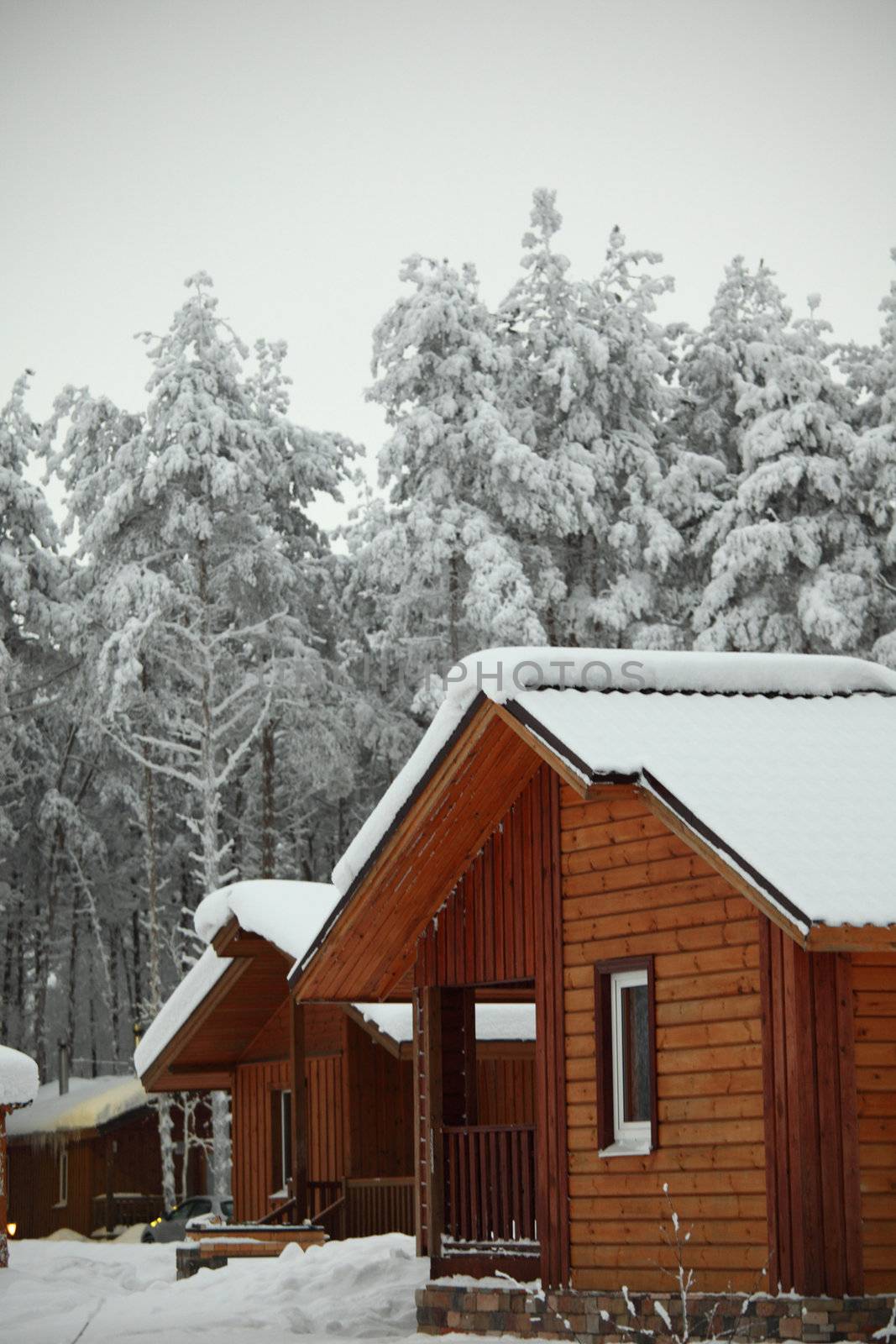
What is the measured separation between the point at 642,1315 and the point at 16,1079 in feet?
46.5

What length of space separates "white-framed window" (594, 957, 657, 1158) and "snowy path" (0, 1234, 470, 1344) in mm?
2755

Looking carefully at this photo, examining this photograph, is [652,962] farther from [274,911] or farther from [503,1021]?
[503,1021]

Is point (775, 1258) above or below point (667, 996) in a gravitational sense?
below

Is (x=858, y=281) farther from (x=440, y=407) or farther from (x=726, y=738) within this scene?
(x=726, y=738)

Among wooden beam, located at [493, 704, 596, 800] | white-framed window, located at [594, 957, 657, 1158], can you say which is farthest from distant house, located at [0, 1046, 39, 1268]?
wooden beam, located at [493, 704, 596, 800]

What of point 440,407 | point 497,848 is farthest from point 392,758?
→ point 497,848

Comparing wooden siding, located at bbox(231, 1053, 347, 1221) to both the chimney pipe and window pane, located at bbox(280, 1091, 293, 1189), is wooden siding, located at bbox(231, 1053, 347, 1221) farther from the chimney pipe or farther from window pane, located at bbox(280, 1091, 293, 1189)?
the chimney pipe

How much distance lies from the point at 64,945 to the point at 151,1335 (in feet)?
120

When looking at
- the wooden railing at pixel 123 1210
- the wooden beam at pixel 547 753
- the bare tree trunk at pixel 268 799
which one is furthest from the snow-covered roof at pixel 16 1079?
the wooden railing at pixel 123 1210

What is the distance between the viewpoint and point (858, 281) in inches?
1515

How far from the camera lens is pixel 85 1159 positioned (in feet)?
135

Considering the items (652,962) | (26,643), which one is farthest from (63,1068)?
(652,962)

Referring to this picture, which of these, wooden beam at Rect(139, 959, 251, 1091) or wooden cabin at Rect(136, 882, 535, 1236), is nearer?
wooden cabin at Rect(136, 882, 535, 1236)

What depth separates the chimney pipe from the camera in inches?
1676
